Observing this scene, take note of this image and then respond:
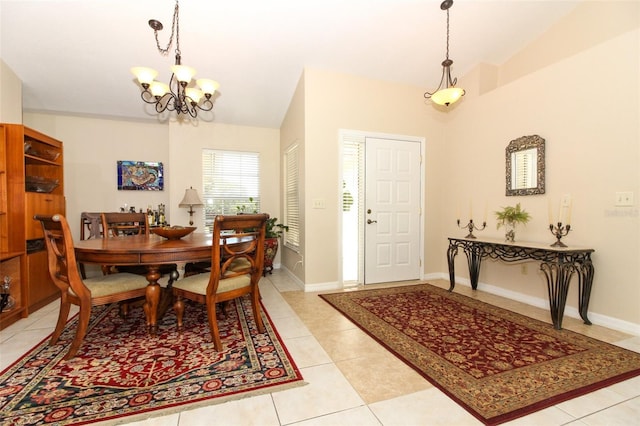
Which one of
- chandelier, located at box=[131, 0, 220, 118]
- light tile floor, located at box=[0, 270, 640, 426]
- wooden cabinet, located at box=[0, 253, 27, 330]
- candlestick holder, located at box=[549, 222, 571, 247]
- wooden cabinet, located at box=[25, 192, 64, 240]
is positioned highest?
chandelier, located at box=[131, 0, 220, 118]

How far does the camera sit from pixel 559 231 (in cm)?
280

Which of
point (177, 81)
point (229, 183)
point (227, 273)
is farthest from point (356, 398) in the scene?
point (229, 183)

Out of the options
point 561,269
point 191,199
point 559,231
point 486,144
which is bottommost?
point 561,269

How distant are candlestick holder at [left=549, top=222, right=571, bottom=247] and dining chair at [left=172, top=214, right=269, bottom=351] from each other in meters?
2.79

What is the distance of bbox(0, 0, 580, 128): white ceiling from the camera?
283 centimetres

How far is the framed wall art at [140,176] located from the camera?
15.3 ft

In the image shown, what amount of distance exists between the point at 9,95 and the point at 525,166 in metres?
5.93

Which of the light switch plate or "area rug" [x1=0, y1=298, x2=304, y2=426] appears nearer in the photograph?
"area rug" [x1=0, y1=298, x2=304, y2=426]

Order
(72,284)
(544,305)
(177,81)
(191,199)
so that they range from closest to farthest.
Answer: (72,284) < (177,81) < (544,305) < (191,199)

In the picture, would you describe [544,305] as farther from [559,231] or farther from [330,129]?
[330,129]

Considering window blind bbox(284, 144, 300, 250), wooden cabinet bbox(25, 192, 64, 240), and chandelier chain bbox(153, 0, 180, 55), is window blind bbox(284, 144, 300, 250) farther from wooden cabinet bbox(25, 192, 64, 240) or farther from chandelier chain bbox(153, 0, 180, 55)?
wooden cabinet bbox(25, 192, 64, 240)

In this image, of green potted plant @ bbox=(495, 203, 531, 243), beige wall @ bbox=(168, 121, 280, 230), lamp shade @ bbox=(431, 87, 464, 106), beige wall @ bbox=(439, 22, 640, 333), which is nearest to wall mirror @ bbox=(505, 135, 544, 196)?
beige wall @ bbox=(439, 22, 640, 333)

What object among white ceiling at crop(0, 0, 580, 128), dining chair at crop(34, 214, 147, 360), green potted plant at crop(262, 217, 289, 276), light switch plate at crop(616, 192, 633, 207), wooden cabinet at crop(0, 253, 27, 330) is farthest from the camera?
green potted plant at crop(262, 217, 289, 276)

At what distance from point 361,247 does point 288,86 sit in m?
2.49
